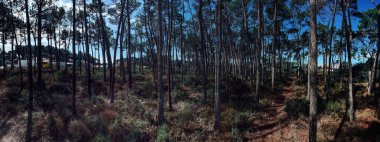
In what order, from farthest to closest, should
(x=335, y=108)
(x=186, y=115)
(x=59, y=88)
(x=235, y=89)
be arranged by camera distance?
1. (x=235, y=89)
2. (x=59, y=88)
3. (x=186, y=115)
4. (x=335, y=108)

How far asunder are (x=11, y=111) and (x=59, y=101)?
264 centimetres

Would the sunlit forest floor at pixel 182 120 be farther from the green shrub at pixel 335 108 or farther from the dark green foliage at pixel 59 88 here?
the dark green foliage at pixel 59 88

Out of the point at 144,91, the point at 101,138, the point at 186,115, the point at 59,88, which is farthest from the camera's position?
the point at 144,91

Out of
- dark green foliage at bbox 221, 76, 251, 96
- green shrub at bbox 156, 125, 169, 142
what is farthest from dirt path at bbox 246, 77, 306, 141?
green shrub at bbox 156, 125, 169, 142

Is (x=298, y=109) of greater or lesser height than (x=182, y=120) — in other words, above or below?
above

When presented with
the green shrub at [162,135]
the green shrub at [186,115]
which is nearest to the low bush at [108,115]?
the green shrub at [162,135]

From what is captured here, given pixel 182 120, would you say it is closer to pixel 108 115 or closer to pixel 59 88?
pixel 108 115

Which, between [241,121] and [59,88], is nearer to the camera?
[241,121]

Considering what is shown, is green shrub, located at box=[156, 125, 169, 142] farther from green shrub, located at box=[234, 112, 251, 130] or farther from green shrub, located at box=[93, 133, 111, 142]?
green shrub, located at box=[234, 112, 251, 130]

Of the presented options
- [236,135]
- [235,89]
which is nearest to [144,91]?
[235,89]

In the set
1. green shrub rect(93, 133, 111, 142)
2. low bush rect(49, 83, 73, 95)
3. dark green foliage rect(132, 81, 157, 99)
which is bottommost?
green shrub rect(93, 133, 111, 142)

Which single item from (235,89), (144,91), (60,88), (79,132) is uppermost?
(60,88)

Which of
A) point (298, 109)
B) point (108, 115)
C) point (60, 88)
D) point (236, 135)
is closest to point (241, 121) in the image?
point (236, 135)

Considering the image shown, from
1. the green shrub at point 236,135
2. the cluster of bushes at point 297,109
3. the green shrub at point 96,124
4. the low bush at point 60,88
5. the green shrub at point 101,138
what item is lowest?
the green shrub at point 236,135
